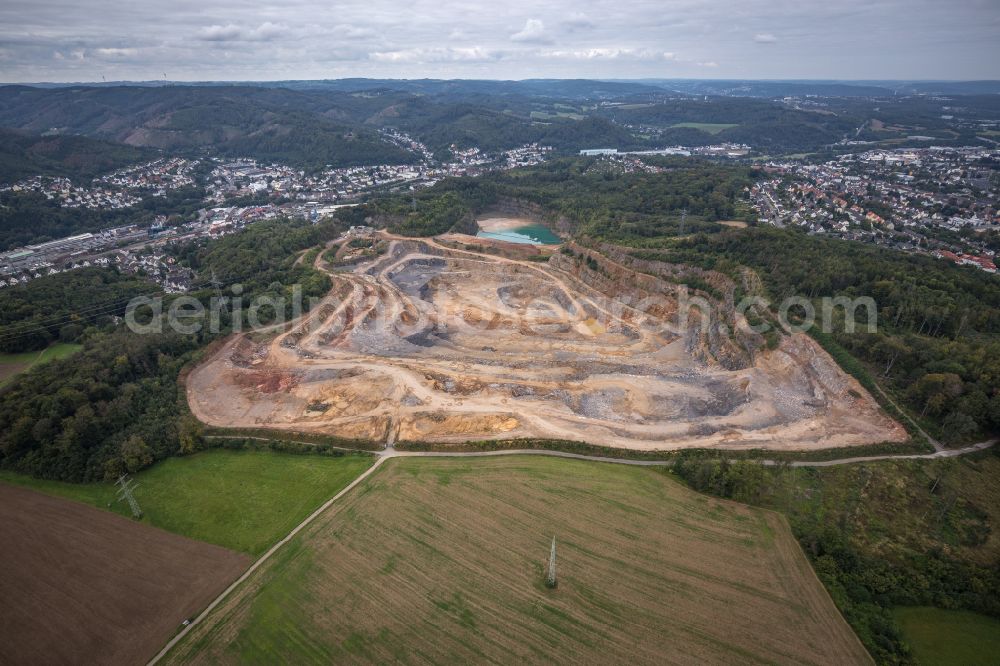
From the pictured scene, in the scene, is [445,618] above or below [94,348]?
below

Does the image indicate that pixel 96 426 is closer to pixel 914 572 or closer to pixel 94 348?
pixel 94 348

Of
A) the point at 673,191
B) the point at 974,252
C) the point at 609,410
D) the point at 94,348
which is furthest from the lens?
the point at 673,191

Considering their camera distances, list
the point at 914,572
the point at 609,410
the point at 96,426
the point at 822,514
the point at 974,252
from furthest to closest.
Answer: the point at 974,252, the point at 609,410, the point at 96,426, the point at 822,514, the point at 914,572

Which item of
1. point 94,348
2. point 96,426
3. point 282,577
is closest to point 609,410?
point 282,577

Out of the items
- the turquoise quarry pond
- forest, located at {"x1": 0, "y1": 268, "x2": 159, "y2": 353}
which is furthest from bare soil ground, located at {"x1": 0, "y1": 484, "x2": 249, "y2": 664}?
the turquoise quarry pond

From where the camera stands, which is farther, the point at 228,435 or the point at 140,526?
the point at 228,435

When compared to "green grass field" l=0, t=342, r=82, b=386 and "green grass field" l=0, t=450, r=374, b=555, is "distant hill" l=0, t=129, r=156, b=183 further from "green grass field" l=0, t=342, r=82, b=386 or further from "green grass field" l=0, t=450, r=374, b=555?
"green grass field" l=0, t=450, r=374, b=555

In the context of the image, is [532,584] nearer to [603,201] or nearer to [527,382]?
[527,382]

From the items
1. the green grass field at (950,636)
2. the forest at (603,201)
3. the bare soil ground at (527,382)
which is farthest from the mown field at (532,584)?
the forest at (603,201)
